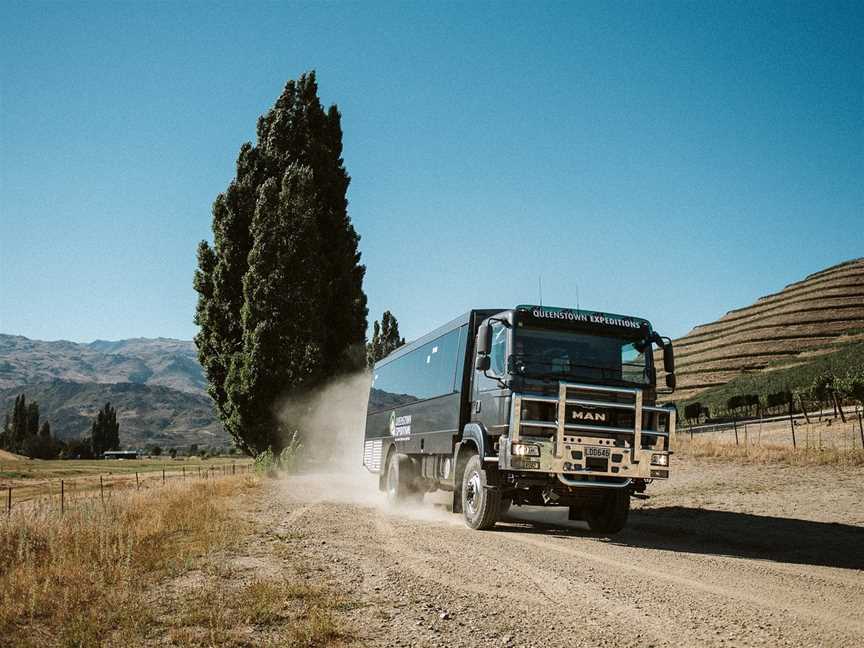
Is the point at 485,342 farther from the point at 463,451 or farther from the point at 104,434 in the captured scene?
the point at 104,434

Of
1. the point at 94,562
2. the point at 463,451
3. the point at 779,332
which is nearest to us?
the point at 94,562

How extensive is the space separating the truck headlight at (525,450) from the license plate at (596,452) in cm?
91

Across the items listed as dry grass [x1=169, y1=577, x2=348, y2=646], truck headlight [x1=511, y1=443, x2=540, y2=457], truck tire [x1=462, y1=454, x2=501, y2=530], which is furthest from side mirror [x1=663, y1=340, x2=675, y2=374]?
dry grass [x1=169, y1=577, x2=348, y2=646]

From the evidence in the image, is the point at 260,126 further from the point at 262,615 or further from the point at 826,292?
the point at 826,292

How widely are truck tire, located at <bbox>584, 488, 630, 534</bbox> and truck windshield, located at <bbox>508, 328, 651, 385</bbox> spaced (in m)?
→ 2.26

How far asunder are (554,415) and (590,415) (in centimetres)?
66

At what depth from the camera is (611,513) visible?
1339 cm

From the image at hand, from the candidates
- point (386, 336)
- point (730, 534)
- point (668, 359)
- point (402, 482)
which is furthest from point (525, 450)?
point (386, 336)

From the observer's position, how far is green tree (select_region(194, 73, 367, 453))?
28.7 m

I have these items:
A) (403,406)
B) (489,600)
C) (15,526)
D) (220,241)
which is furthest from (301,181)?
(489,600)

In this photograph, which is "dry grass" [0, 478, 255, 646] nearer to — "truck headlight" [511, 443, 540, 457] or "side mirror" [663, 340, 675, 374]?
"truck headlight" [511, 443, 540, 457]

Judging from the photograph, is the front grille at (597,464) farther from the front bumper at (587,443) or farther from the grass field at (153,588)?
the grass field at (153,588)

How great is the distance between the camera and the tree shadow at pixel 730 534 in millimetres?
11352

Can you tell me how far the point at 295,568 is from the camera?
362 inches
